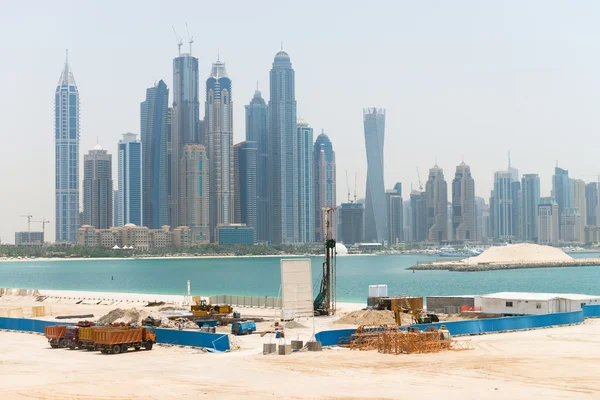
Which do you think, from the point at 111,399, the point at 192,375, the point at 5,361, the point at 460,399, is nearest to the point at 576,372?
the point at 460,399

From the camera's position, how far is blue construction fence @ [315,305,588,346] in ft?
144

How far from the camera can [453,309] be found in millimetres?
64375

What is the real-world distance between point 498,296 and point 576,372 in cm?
2762

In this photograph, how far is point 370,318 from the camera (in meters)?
54.2

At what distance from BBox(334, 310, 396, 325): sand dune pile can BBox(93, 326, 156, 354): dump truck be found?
15.4 metres

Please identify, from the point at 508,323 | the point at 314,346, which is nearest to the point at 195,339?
the point at 314,346

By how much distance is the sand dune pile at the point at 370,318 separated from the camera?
5375cm

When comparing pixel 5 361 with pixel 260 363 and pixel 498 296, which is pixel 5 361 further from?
pixel 498 296

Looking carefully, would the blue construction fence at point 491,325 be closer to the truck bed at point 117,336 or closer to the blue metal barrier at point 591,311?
the blue metal barrier at point 591,311

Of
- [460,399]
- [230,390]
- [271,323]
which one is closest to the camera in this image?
[460,399]

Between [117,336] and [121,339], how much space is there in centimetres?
24

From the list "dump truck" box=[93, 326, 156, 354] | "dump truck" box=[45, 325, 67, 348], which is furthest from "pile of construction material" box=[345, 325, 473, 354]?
"dump truck" box=[45, 325, 67, 348]

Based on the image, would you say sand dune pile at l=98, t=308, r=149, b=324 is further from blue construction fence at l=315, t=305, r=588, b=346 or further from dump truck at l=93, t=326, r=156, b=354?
blue construction fence at l=315, t=305, r=588, b=346

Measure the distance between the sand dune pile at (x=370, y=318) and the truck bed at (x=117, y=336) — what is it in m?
15.9
